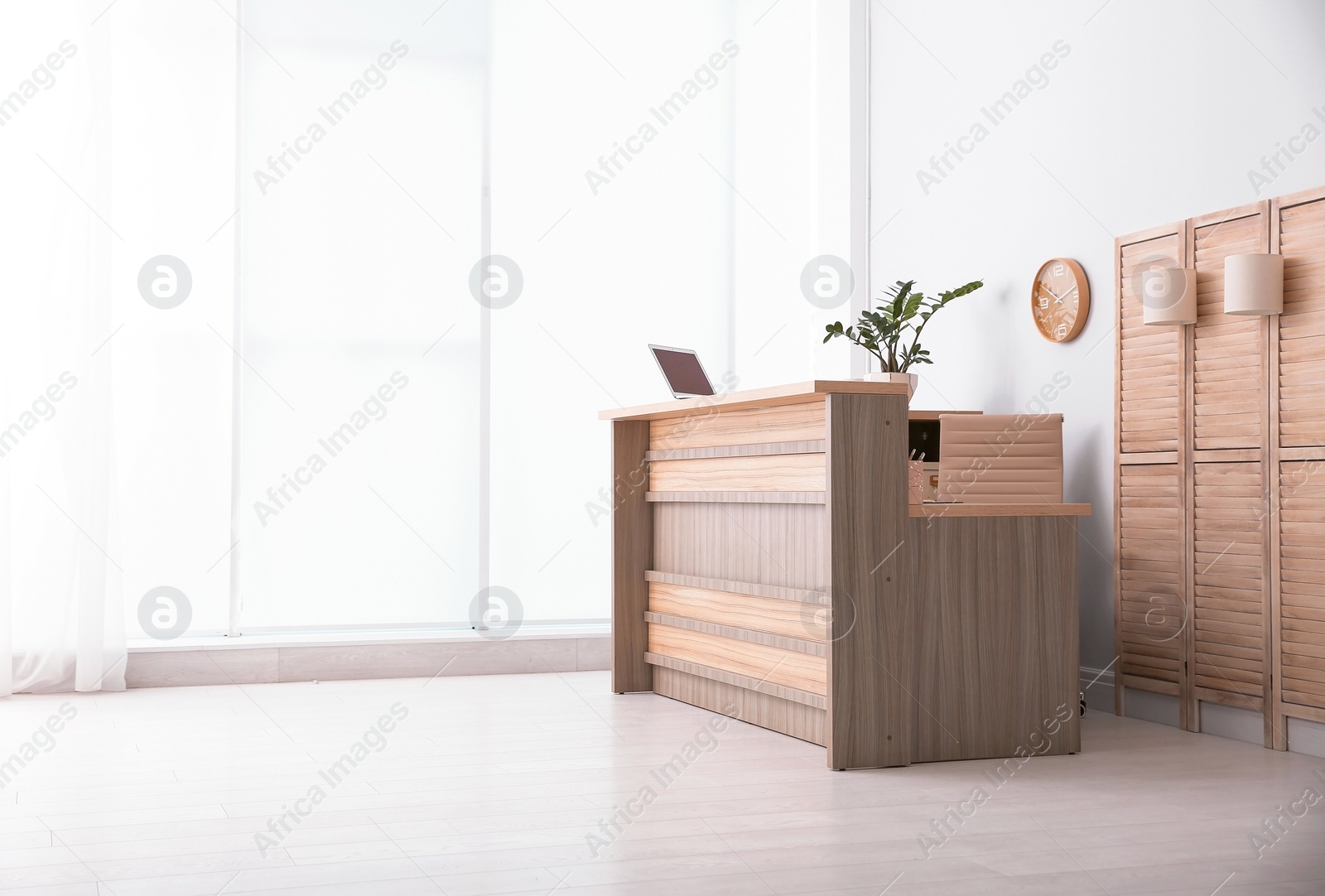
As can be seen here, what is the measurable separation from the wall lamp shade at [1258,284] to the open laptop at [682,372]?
1.75 metres

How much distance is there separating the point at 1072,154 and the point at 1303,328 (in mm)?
1515

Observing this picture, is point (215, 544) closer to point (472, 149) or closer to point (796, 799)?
point (472, 149)

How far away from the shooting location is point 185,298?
5398 millimetres

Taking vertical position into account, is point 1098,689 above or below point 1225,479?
below

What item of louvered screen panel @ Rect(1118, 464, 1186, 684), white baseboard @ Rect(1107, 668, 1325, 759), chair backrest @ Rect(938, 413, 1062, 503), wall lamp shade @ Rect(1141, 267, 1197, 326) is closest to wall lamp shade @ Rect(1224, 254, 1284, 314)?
wall lamp shade @ Rect(1141, 267, 1197, 326)

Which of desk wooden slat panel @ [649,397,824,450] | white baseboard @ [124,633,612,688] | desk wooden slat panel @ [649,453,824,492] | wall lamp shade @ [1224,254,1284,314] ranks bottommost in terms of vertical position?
white baseboard @ [124,633,612,688]

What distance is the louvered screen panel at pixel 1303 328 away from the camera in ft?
11.9

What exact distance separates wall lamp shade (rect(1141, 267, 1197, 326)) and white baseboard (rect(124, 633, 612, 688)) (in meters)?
2.88

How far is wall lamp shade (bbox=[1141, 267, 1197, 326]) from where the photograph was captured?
401cm

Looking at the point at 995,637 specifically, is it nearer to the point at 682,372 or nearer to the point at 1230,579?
the point at 1230,579

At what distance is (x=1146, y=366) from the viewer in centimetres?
429

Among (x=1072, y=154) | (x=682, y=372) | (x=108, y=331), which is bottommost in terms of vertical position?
(x=682, y=372)

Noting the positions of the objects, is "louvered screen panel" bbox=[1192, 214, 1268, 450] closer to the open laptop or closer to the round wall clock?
the round wall clock

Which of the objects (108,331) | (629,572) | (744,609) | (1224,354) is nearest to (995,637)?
(744,609)
